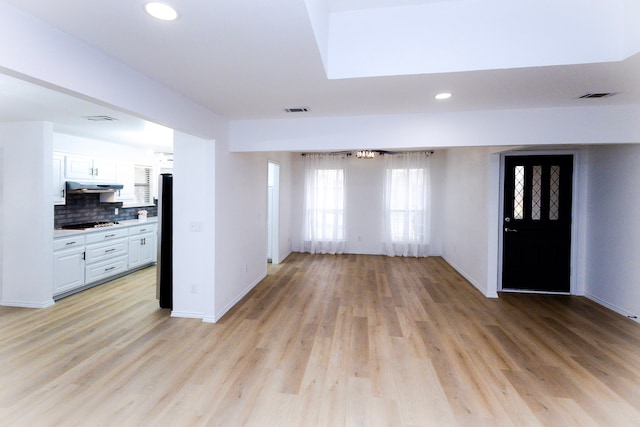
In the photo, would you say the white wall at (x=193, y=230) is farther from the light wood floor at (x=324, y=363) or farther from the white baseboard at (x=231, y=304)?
the light wood floor at (x=324, y=363)

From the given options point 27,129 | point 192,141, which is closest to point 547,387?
point 192,141

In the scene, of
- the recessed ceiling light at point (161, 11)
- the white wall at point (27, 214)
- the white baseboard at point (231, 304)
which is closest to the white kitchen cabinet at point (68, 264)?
the white wall at point (27, 214)

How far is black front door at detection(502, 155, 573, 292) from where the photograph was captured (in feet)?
15.1

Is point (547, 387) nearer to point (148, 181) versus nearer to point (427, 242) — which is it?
point (427, 242)

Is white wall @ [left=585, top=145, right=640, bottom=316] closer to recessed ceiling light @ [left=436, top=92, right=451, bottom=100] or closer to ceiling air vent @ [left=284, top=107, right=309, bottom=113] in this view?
recessed ceiling light @ [left=436, top=92, right=451, bottom=100]

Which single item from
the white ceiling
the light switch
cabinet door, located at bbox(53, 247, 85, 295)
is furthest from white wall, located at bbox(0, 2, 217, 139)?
cabinet door, located at bbox(53, 247, 85, 295)

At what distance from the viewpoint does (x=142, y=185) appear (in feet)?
21.5

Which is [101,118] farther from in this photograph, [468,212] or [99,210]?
[468,212]

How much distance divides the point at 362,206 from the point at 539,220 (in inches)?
149

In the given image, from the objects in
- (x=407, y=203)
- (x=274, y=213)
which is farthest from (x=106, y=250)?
(x=407, y=203)

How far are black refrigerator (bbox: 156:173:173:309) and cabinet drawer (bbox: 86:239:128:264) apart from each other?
1546 millimetres

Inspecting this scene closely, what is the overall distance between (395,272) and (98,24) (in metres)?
5.49

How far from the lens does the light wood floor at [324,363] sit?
6.86ft

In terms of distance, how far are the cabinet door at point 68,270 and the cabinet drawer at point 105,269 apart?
125 mm
